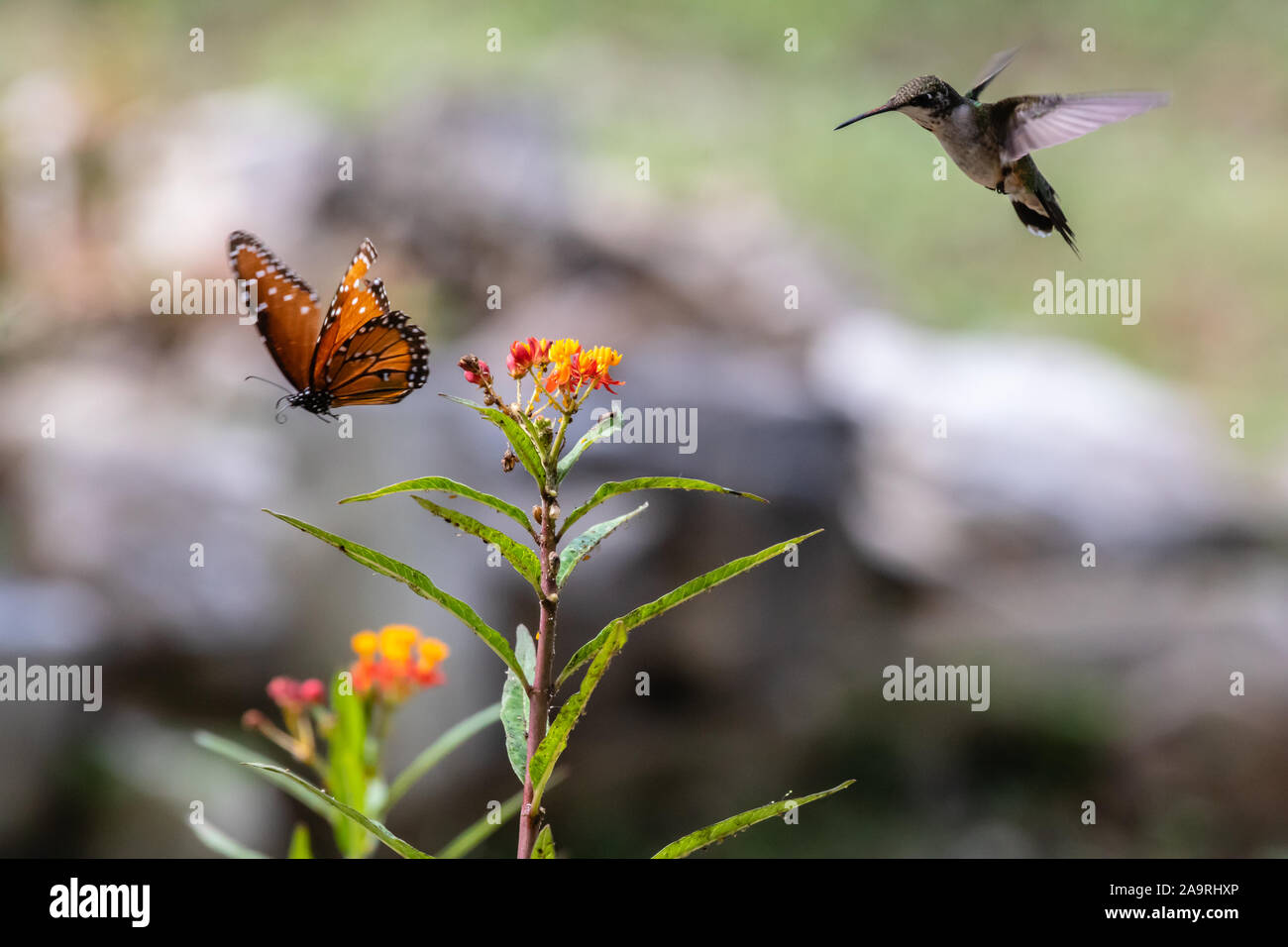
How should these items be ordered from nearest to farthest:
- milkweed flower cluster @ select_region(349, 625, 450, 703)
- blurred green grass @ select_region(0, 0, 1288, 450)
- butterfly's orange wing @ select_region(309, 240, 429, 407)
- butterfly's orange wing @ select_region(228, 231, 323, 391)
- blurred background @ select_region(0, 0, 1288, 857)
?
butterfly's orange wing @ select_region(309, 240, 429, 407), butterfly's orange wing @ select_region(228, 231, 323, 391), milkweed flower cluster @ select_region(349, 625, 450, 703), blurred background @ select_region(0, 0, 1288, 857), blurred green grass @ select_region(0, 0, 1288, 450)

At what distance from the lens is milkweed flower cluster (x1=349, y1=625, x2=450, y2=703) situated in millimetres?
1296

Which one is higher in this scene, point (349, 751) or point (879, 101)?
point (879, 101)

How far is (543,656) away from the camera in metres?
0.78

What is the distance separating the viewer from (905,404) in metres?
5.60

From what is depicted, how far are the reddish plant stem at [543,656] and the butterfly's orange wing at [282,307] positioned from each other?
456 millimetres

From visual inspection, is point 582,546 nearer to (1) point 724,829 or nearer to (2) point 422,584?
(2) point 422,584

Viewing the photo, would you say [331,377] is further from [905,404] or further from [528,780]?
[905,404]

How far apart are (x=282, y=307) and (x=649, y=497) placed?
9.70 ft

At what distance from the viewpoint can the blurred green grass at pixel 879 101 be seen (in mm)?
7875

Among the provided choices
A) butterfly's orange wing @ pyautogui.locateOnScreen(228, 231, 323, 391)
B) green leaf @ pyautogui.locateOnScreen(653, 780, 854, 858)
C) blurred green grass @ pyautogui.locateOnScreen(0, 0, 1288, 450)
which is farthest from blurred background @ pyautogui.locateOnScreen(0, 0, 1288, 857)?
green leaf @ pyautogui.locateOnScreen(653, 780, 854, 858)

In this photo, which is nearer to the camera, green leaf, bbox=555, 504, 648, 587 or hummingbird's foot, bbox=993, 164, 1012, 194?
green leaf, bbox=555, 504, 648, 587

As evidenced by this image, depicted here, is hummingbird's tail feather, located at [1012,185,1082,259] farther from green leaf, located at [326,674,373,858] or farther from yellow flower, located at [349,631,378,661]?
green leaf, located at [326,674,373,858]

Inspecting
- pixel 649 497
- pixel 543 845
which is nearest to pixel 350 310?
pixel 543 845

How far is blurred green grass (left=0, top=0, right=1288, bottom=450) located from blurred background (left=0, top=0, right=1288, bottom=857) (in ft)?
0.35
